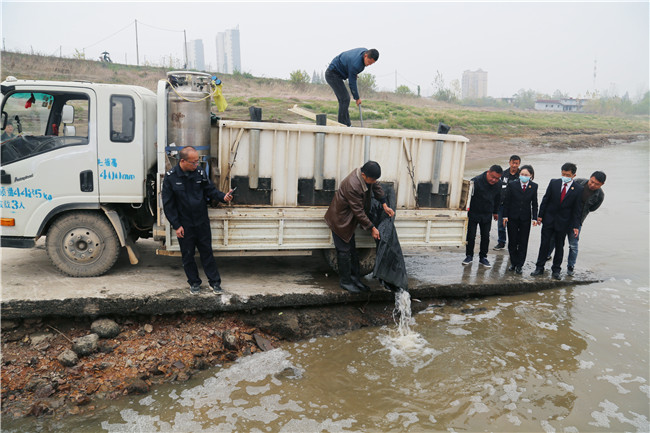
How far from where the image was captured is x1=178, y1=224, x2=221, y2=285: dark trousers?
16.6 feet

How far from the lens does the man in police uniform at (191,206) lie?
4.90 metres

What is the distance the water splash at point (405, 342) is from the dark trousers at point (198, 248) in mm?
2112

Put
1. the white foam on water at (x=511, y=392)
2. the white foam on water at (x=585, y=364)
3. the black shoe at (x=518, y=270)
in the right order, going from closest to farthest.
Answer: the white foam on water at (x=511, y=392) < the white foam on water at (x=585, y=364) < the black shoe at (x=518, y=270)

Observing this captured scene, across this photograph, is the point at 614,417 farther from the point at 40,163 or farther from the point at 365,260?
the point at 40,163

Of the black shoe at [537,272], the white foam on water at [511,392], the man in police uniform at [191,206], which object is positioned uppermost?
the man in police uniform at [191,206]

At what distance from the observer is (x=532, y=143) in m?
28.3

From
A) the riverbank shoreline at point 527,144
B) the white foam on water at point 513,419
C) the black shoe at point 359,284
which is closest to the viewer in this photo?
the white foam on water at point 513,419

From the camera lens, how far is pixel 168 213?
495 cm

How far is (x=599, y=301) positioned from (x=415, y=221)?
3090 mm

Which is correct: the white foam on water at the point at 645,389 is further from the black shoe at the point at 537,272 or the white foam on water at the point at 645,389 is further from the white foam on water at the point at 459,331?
the black shoe at the point at 537,272

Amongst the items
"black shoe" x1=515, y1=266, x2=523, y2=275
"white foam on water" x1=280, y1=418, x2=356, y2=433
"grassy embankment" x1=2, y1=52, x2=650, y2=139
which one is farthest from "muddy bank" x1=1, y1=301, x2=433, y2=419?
"grassy embankment" x1=2, y1=52, x2=650, y2=139

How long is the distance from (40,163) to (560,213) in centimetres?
690

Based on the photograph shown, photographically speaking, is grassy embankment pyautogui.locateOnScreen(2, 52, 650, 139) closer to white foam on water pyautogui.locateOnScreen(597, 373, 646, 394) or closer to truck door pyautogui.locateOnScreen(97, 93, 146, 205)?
truck door pyautogui.locateOnScreen(97, 93, 146, 205)

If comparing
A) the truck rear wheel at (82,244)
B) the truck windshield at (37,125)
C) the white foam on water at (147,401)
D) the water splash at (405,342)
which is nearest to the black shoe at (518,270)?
the water splash at (405,342)
